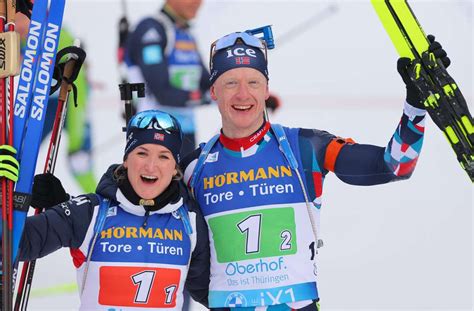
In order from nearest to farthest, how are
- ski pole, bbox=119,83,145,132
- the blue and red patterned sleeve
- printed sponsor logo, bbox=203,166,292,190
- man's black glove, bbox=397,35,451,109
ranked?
1. man's black glove, bbox=397,35,451,109
2. the blue and red patterned sleeve
3. printed sponsor logo, bbox=203,166,292,190
4. ski pole, bbox=119,83,145,132

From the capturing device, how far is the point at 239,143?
3.74m

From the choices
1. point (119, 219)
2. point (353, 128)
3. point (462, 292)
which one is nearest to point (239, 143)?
point (119, 219)

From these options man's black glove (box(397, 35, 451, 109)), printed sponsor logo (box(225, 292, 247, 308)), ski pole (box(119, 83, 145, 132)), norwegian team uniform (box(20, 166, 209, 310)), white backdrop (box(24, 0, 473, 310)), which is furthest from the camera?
white backdrop (box(24, 0, 473, 310))

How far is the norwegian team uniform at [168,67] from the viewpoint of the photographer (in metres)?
6.86

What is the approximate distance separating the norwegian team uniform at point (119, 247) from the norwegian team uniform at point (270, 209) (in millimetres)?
183

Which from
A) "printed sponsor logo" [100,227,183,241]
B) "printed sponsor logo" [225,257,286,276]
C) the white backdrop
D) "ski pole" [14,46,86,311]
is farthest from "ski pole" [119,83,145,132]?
the white backdrop

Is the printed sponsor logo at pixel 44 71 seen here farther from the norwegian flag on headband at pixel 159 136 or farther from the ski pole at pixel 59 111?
the norwegian flag on headband at pixel 159 136

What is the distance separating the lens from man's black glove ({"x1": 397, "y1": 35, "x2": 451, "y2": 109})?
3114 millimetres

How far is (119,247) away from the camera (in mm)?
3457

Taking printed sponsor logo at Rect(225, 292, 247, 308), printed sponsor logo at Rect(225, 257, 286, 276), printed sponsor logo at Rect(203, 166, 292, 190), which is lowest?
printed sponsor logo at Rect(225, 292, 247, 308)

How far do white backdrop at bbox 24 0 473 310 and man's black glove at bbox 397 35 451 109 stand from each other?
2873 millimetres

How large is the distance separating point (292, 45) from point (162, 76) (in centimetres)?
120

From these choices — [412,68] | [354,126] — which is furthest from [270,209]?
[354,126]

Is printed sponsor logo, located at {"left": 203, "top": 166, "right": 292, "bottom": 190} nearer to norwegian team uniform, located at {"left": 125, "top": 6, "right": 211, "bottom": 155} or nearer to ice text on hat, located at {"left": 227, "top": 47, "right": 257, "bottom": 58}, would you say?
ice text on hat, located at {"left": 227, "top": 47, "right": 257, "bottom": 58}
